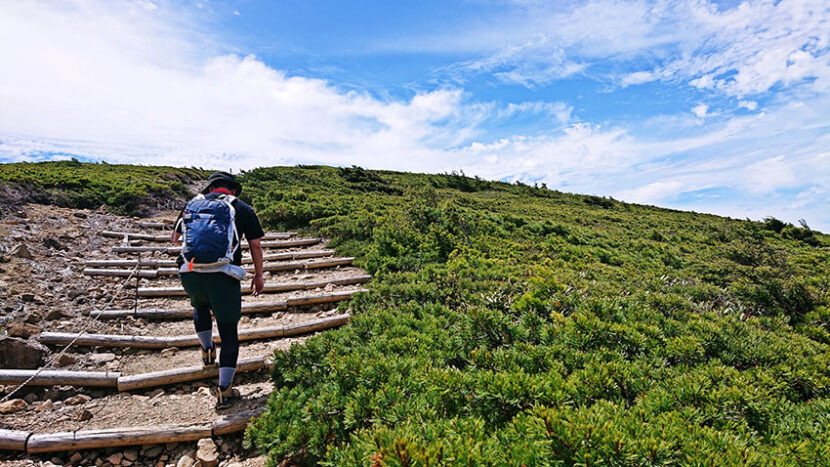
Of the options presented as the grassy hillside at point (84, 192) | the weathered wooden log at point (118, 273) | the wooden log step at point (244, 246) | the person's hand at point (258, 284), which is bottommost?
the weathered wooden log at point (118, 273)

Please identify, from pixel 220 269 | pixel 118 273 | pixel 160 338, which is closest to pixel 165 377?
pixel 160 338

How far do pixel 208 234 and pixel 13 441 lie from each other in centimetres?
260

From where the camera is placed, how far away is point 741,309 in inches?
260

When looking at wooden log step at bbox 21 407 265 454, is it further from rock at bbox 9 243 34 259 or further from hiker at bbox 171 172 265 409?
rock at bbox 9 243 34 259

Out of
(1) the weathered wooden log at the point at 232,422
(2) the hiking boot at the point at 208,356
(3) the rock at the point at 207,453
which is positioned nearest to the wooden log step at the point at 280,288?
(2) the hiking boot at the point at 208,356

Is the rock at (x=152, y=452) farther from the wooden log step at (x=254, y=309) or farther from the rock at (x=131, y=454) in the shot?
the wooden log step at (x=254, y=309)

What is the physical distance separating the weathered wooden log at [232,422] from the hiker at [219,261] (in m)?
0.32

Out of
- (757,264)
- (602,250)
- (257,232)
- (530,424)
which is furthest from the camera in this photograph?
(602,250)

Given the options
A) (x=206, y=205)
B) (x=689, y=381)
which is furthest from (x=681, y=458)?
(x=206, y=205)

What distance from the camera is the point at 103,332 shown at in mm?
5531

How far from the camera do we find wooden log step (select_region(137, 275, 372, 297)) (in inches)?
273

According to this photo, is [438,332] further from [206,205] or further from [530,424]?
[206,205]

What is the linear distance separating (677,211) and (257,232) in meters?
34.7

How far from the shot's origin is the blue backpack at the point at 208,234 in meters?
3.71
